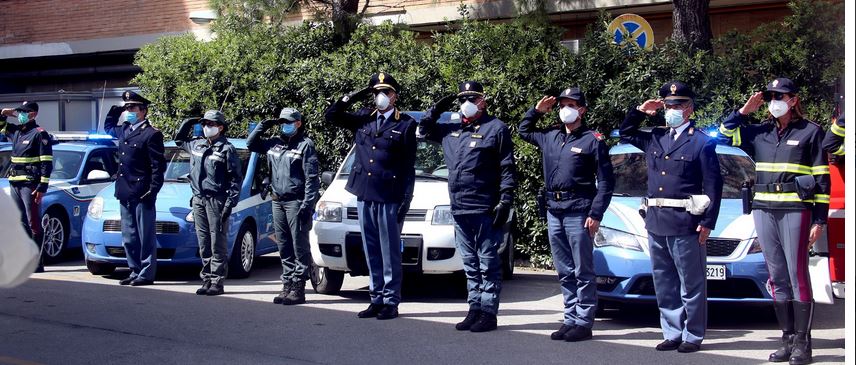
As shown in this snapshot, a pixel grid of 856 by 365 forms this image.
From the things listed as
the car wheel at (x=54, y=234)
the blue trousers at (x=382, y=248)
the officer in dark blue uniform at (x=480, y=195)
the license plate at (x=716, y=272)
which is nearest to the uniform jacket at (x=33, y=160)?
the car wheel at (x=54, y=234)

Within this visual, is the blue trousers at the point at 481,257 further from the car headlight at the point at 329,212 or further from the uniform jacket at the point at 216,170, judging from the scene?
the uniform jacket at the point at 216,170

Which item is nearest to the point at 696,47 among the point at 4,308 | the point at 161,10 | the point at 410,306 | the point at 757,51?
the point at 757,51

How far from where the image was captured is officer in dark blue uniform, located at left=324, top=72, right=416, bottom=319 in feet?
31.1

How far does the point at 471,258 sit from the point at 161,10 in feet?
56.6

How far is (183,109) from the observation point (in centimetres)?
1583

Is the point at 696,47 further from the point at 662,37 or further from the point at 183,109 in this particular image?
the point at 183,109

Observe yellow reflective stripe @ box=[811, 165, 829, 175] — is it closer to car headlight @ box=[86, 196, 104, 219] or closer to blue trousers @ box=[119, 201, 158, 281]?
blue trousers @ box=[119, 201, 158, 281]

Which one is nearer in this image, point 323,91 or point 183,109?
point 323,91

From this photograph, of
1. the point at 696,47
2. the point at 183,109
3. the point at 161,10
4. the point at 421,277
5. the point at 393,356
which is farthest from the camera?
the point at 161,10

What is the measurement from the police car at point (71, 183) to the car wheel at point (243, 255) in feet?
6.96

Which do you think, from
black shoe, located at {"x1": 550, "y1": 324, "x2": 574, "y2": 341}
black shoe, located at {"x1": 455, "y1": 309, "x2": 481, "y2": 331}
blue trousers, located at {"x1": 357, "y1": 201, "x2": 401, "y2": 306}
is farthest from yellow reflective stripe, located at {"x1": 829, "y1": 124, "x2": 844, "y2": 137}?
blue trousers, located at {"x1": 357, "y1": 201, "x2": 401, "y2": 306}

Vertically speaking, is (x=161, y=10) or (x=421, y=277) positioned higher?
(x=161, y=10)

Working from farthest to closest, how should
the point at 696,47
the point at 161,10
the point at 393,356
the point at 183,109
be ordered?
1. the point at 161,10
2. the point at 183,109
3. the point at 696,47
4. the point at 393,356

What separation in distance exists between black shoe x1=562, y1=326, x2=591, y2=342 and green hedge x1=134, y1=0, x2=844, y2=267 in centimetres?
452
